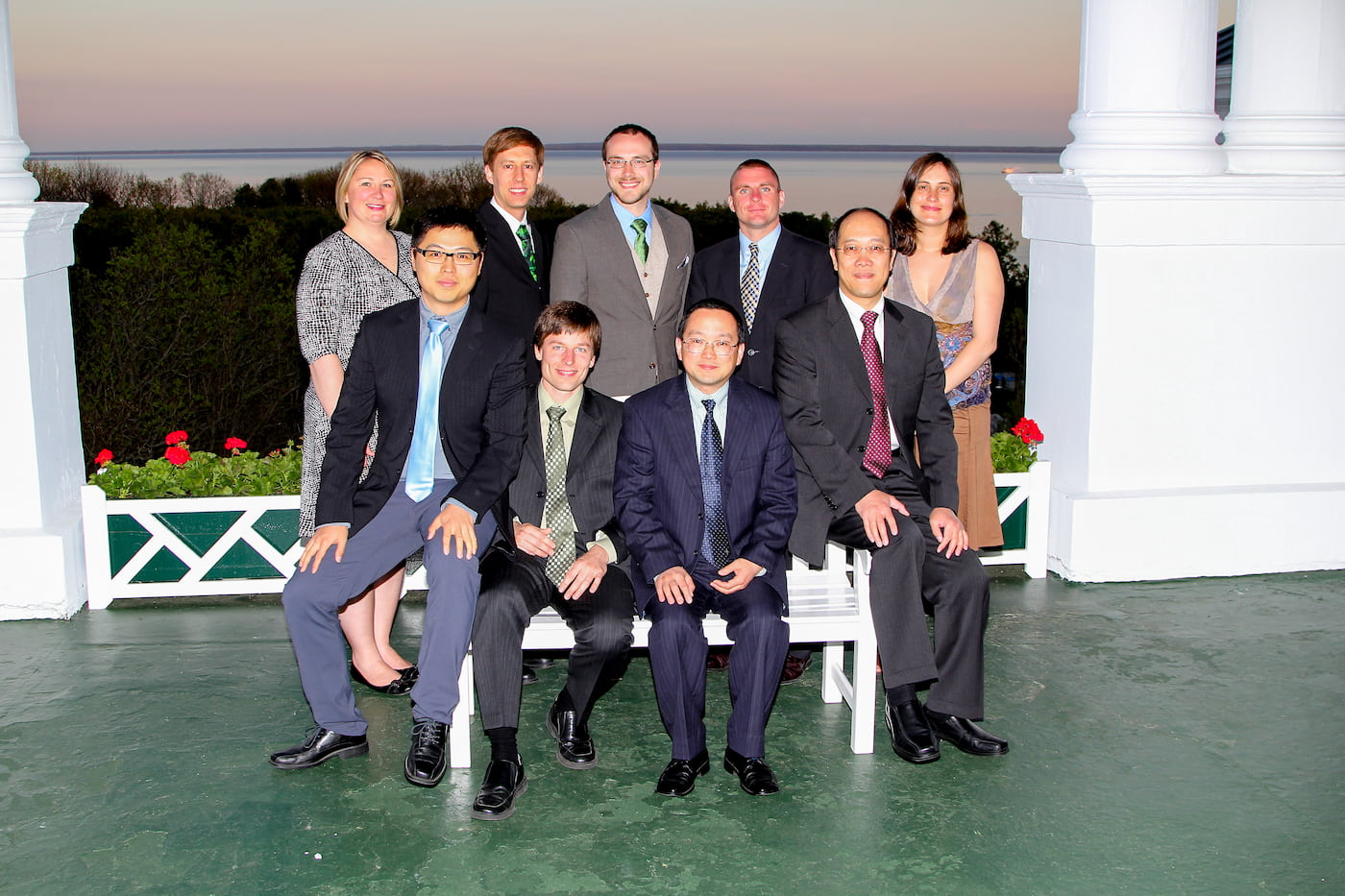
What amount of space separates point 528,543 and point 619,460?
397 mm

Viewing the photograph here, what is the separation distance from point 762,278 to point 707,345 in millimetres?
931

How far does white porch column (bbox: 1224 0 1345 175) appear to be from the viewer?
628 centimetres

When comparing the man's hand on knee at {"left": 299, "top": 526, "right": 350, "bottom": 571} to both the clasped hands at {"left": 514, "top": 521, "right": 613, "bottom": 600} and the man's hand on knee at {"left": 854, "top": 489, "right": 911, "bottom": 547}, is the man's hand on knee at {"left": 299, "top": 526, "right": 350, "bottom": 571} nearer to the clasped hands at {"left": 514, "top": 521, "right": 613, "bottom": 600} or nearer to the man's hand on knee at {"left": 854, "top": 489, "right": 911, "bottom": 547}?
the clasped hands at {"left": 514, "top": 521, "right": 613, "bottom": 600}

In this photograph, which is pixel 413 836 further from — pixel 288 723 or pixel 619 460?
pixel 619 460

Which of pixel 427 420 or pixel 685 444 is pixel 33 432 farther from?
pixel 685 444

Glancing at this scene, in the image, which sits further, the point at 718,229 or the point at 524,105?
the point at 524,105

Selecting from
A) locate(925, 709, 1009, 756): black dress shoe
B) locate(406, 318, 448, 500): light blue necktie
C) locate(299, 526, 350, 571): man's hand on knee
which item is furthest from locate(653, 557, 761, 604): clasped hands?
locate(299, 526, 350, 571): man's hand on knee

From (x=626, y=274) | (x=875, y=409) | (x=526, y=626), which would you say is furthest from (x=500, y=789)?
(x=626, y=274)

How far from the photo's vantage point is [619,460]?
4402 millimetres

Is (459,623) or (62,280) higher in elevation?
(62,280)

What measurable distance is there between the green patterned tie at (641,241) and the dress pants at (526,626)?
53.6 inches

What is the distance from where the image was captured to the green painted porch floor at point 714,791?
360 centimetres

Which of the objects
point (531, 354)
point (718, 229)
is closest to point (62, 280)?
point (531, 354)

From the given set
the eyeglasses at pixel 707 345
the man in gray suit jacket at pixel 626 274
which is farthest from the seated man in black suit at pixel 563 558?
the man in gray suit jacket at pixel 626 274
